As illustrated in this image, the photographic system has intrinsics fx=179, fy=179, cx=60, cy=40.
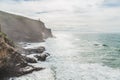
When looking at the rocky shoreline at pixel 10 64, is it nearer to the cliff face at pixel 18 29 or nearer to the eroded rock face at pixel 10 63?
the eroded rock face at pixel 10 63

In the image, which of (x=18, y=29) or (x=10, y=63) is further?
(x=18, y=29)

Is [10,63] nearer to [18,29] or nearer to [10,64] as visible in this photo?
[10,64]

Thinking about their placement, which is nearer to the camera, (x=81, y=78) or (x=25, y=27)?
(x=81, y=78)

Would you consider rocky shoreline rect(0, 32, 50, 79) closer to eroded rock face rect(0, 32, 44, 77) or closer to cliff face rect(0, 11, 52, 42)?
eroded rock face rect(0, 32, 44, 77)

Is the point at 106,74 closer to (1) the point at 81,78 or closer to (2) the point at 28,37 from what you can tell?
(1) the point at 81,78

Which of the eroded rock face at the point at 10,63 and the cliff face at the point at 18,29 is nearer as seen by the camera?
the eroded rock face at the point at 10,63

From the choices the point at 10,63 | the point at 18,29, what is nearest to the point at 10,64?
the point at 10,63

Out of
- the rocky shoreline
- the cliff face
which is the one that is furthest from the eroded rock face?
the cliff face

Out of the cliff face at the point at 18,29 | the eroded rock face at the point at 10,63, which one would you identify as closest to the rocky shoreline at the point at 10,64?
the eroded rock face at the point at 10,63

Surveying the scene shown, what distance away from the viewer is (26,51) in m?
47.1

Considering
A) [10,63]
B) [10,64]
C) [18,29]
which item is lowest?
[10,64]

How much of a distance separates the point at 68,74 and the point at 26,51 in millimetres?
20237

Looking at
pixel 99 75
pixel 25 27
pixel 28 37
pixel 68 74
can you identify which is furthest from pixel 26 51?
pixel 25 27

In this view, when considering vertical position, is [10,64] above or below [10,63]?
below
